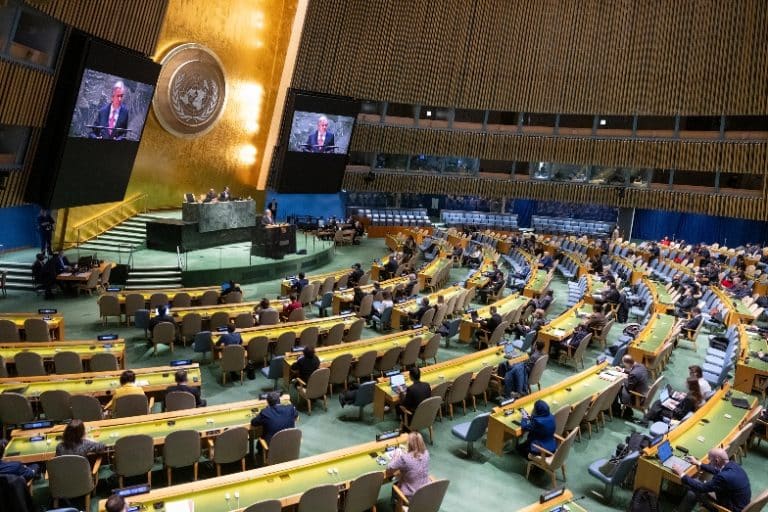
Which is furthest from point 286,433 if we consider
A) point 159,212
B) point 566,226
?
point 566,226

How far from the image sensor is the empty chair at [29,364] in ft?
26.8

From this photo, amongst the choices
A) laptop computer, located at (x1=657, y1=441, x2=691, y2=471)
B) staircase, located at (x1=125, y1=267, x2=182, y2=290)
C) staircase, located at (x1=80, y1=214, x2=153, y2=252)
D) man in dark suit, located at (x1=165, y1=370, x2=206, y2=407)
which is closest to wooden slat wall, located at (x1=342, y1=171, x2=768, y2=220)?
staircase, located at (x1=80, y1=214, x2=153, y2=252)

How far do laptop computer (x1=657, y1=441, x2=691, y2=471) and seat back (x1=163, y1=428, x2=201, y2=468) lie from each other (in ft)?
16.9

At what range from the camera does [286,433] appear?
21.2 ft

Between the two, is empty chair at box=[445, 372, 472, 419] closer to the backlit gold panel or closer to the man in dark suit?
the man in dark suit

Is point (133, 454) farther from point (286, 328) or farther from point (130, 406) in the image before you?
point (286, 328)

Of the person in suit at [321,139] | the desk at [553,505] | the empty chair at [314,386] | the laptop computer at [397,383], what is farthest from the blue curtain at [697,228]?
the desk at [553,505]

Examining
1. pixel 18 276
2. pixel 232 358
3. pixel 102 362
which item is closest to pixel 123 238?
pixel 18 276

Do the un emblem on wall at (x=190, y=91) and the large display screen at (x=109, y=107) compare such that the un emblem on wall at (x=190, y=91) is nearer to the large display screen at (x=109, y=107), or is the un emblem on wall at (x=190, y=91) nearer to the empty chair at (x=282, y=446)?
the large display screen at (x=109, y=107)

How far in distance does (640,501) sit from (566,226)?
25.9 meters

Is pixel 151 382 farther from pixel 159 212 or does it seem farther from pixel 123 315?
pixel 159 212

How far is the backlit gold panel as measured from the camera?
20578 mm

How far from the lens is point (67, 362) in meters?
8.41

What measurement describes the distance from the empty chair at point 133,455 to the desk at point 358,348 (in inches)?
123
